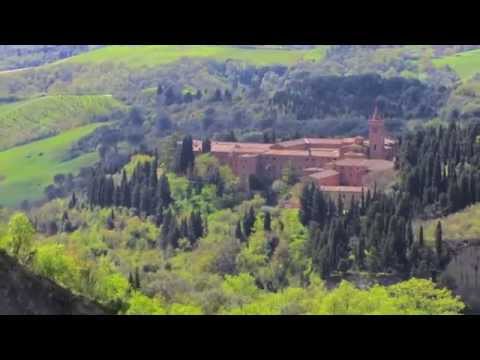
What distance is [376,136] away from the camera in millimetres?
11836

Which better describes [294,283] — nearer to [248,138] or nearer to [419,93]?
[248,138]

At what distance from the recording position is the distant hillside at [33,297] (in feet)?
23.7

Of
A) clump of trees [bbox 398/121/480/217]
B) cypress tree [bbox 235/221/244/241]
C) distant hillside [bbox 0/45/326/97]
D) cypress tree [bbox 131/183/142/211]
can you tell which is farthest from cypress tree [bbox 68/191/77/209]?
clump of trees [bbox 398/121/480/217]

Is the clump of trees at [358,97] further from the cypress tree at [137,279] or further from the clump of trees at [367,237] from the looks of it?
the cypress tree at [137,279]

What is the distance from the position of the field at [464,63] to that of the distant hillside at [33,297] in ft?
19.7

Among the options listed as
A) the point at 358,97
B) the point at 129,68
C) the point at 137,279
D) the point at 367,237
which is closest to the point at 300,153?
the point at 358,97

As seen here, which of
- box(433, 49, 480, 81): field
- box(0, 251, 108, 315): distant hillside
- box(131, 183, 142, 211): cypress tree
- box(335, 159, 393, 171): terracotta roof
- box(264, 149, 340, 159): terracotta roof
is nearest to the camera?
box(0, 251, 108, 315): distant hillside

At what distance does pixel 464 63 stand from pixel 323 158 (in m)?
2.26

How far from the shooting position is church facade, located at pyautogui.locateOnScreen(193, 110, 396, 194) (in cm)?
1133

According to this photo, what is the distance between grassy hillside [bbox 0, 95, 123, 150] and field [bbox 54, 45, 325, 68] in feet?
2.47

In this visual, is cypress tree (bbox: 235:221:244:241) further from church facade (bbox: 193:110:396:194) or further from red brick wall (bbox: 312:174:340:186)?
red brick wall (bbox: 312:174:340:186)

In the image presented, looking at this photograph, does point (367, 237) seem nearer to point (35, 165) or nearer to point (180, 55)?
point (180, 55)
